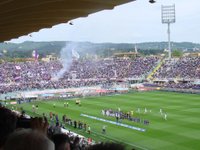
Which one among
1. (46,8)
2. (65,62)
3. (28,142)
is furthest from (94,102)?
(65,62)

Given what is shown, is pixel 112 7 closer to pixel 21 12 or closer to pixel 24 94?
pixel 21 12

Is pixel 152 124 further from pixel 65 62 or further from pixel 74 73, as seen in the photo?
pixel 65 62

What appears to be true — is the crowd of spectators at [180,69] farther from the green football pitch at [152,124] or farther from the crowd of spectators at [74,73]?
the green football pitch at [152,124]

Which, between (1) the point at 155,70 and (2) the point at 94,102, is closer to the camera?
(2) the point at 94,102

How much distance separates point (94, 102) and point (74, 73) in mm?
36395

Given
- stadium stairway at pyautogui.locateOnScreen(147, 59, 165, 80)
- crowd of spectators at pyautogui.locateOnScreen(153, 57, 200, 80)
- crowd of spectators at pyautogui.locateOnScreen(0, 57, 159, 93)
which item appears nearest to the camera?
crowd of spectators at pyautogui.locateOnScreen(153, 57, 200, 80)

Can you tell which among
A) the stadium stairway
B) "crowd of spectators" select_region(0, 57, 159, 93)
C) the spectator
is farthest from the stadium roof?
the stadium stairway

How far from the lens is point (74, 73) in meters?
84.2

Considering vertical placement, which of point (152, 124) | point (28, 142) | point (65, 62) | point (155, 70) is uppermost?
point (65, 62)

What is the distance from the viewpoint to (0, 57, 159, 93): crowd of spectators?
72438 mm

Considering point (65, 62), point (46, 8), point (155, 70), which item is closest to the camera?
point (46, 8)

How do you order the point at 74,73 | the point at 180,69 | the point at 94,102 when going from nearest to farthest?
the point at 94,102 < the point at 180,69 < the point at 74,73

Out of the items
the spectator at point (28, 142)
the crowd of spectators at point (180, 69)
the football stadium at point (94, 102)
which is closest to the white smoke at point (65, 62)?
the football stadium at point (94, 102)

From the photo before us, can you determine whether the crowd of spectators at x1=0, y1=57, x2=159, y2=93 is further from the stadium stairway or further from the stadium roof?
the stadium roof
